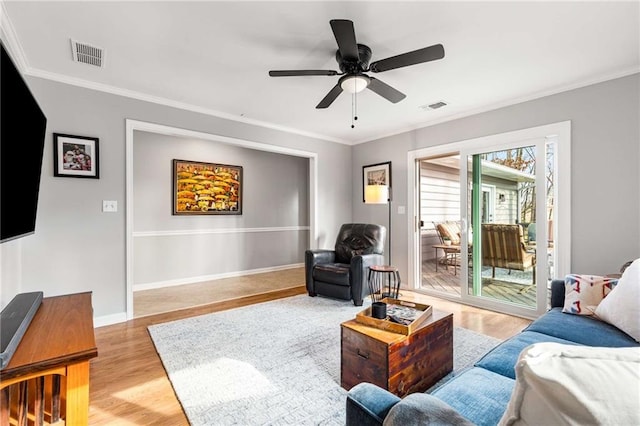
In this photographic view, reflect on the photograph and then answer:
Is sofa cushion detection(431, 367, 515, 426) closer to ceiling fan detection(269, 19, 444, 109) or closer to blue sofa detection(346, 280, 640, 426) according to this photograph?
blue sofa detection(346, 280, 640, 426)

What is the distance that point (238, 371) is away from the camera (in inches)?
83.6

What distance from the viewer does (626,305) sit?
167 centimetres

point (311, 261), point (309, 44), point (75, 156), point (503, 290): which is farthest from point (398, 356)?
point (75, 156)

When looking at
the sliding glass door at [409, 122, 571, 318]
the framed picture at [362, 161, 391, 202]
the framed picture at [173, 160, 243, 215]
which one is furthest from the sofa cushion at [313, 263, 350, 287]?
the framed picture at [173, 160, 243, 215]

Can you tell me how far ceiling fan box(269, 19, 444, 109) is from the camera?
5.96ft

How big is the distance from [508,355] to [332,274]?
2414 mm

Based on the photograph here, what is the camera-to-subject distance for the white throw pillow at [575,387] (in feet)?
1.40

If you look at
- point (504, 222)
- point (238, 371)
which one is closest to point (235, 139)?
point (238, 371)

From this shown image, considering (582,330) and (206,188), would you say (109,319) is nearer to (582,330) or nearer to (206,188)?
(206,188)

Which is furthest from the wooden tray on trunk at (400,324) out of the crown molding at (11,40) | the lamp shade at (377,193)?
the crown molding at (11,40)

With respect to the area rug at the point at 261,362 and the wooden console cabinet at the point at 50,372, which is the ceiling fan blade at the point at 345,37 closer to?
the wooden console cabinet at the point at 50,372

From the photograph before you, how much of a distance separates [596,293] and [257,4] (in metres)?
2.93

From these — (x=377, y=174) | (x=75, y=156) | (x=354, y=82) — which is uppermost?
(x=354, y=82)

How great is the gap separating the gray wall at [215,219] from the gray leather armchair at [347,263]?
197 centimetres
